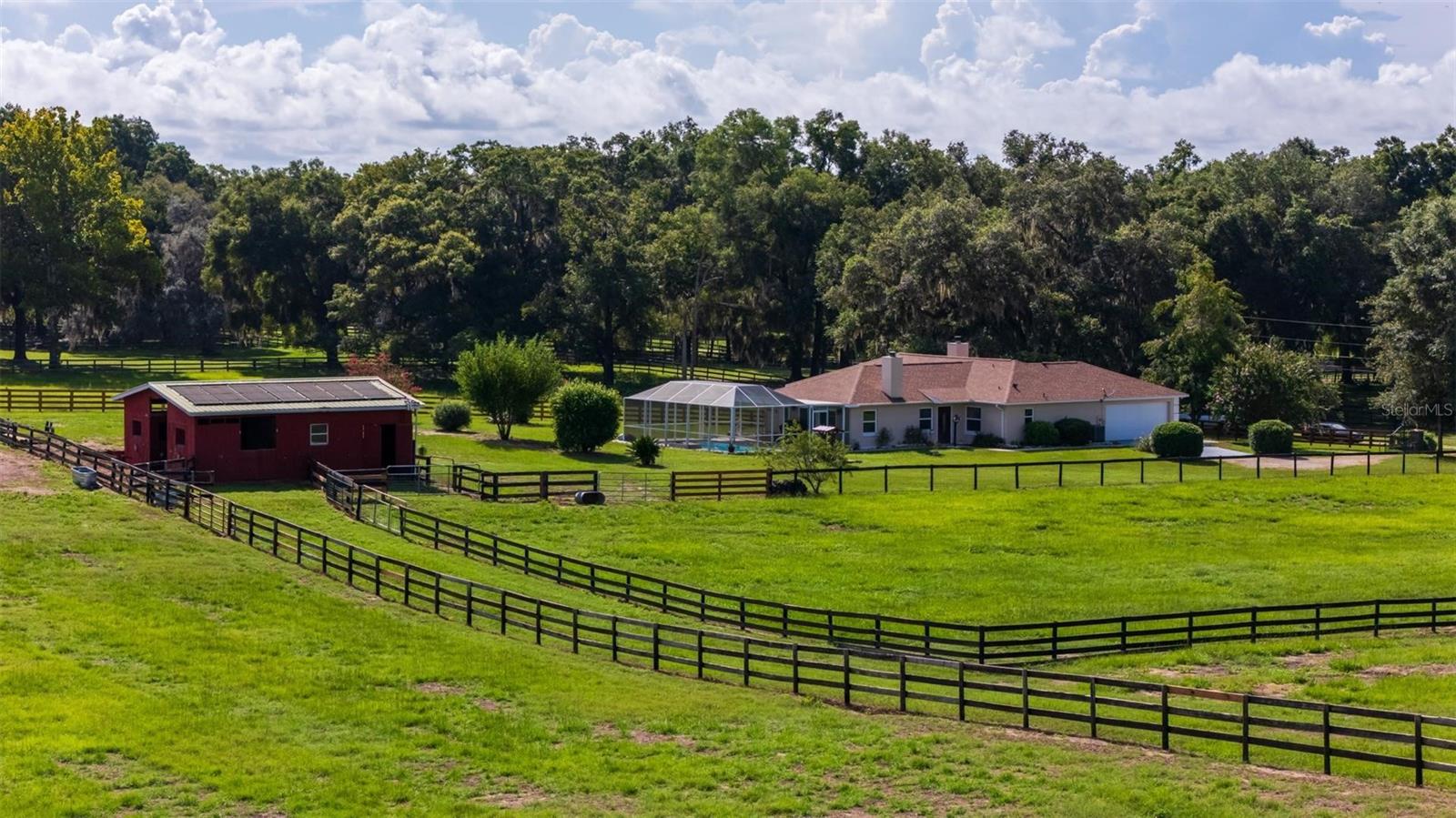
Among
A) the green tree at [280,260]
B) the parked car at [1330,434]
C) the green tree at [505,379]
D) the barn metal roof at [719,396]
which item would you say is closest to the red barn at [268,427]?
the green tree at [505,379]

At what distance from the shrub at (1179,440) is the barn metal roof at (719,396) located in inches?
570

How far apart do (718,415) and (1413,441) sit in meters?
28.9

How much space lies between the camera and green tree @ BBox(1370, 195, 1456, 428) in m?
72.2

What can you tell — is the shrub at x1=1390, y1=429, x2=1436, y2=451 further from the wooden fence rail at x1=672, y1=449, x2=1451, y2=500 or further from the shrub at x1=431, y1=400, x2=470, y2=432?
the shrub at x1=431, y1=400, x2=470, y2=432

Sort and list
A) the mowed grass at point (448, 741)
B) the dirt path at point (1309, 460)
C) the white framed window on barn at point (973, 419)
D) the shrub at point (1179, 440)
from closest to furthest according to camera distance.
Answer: the mowed grass at point (448, 741)
the dirt path at point (1309, 460)
the shrub at point (1179, 440)
the white framed window on barn at point (973, 419)

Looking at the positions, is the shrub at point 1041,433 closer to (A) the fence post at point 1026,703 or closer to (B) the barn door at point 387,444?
(B) the barn door at point 387,444

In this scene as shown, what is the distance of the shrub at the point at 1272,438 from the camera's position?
6056 centimetres

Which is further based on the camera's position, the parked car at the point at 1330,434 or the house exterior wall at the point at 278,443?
the parked car at the point at 1330,434

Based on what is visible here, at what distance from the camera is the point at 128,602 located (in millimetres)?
28359

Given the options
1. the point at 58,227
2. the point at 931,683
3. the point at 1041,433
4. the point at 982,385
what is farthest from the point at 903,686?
the point at 58,227

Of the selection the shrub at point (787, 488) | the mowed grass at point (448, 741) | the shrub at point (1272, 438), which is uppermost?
the shrub at point (1272, 438)

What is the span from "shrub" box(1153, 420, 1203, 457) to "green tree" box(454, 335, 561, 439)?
2327 centimetres

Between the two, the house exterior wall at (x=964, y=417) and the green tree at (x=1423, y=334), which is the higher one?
the green tree at (x=1423, y=334)

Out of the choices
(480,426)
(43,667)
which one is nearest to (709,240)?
(480,426)
